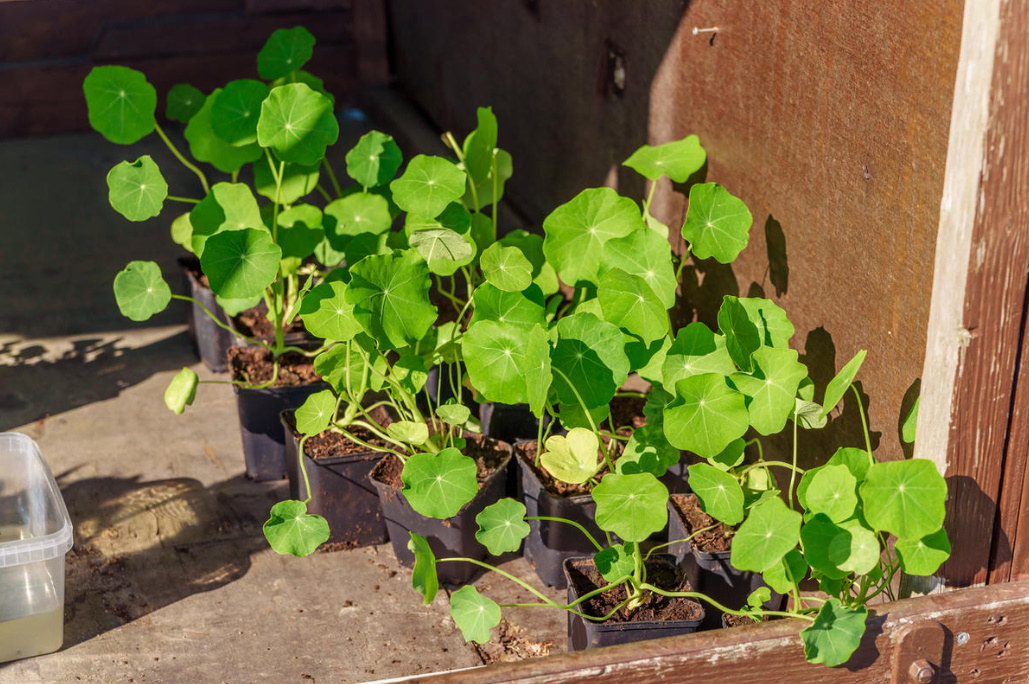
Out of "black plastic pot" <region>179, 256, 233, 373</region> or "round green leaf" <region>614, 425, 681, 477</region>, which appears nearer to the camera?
"round green leaf" <region>614, 425, 681, 477</region>

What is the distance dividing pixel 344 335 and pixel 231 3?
3.79 m

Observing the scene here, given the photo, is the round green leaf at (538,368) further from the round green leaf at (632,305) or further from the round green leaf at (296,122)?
the round green leaf at (296,122)

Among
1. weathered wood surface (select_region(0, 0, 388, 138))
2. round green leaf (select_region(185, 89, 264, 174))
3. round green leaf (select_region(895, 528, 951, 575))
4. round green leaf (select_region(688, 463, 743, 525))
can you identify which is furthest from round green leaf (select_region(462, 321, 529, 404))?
weathered wood surface (select_region(0, 0, 388, 138))

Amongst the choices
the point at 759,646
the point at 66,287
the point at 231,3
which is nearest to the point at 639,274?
the point at 759,646

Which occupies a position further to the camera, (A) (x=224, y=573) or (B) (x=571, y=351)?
(A) (x=224, y=573)

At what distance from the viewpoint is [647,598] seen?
2.00 m

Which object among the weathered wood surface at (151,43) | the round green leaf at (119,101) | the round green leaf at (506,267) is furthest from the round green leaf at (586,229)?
the weathered wood surface at (151,43)

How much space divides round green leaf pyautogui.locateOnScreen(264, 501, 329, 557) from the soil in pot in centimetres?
61

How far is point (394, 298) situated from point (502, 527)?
483mm

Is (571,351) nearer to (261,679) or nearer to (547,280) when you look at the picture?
(547,280)

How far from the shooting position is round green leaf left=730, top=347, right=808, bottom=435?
188cm

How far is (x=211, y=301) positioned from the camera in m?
3.16

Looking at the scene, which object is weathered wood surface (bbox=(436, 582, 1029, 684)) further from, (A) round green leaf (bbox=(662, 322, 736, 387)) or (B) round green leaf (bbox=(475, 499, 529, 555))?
(A) round green leaf (bbox=(662, 322, 736, 387))

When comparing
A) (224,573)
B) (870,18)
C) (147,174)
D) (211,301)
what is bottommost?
(224,573)
